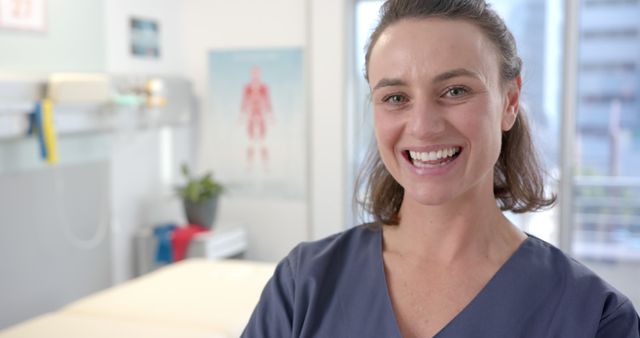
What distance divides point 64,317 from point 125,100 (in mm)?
1331

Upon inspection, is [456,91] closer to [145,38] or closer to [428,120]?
[428,120]

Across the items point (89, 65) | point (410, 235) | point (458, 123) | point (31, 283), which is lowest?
point (31, 283)

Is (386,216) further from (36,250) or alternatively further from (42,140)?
(36,250)

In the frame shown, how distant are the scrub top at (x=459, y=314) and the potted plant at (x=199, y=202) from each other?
2276mm

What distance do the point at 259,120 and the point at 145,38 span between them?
2.50 ft

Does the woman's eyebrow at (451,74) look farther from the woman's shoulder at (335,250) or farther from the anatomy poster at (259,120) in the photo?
the anatomy poster at (259,120)

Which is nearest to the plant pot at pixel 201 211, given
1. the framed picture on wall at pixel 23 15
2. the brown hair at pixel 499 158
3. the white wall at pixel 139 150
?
the white wall at pixel 139 150

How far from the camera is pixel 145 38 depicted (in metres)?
3.58

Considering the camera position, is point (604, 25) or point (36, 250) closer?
point (36, 250)

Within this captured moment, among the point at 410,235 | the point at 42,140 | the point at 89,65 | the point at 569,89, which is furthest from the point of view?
the point at 569,89

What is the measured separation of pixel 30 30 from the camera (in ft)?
9.12

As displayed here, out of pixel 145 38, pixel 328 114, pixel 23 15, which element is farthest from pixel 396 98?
pixel 145 38

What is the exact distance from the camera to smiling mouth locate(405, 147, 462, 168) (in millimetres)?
1039

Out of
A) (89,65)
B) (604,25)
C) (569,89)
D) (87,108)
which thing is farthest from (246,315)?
(604,25)
